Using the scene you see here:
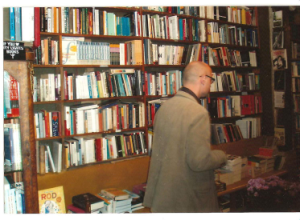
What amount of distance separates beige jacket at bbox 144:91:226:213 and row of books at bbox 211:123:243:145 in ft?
6.52

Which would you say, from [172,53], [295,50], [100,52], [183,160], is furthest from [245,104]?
[183,160]

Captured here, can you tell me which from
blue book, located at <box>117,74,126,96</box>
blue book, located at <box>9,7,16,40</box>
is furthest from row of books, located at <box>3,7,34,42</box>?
blue book, located at <box>117,74,126,96</box>

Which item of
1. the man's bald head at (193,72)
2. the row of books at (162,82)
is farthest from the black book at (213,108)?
the man's bald head at (193,72)

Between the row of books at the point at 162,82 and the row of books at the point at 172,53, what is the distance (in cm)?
13

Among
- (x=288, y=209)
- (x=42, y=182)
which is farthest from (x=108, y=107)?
(x=288, y=209)

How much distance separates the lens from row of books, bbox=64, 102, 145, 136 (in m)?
2.95

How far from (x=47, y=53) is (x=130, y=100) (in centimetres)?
114

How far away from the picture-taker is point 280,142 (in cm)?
453

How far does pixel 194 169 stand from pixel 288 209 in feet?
3.60

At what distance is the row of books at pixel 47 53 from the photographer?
A: 273cm

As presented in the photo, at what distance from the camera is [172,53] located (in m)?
3.62

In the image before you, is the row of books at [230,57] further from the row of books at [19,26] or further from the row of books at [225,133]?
the row of books at [19,26]

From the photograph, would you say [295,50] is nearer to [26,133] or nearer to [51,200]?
[51,200]
